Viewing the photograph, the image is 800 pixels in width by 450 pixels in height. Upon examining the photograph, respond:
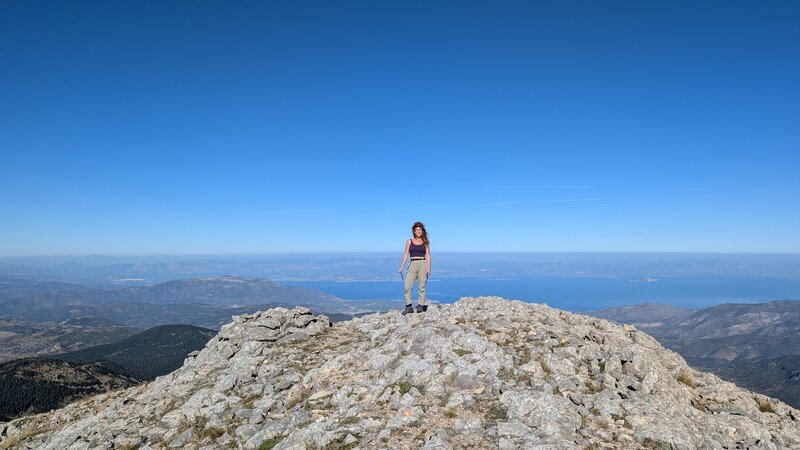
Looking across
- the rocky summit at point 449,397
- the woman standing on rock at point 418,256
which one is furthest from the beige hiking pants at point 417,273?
the rocky summit at point 449,397

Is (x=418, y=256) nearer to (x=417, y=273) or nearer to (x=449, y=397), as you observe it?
(x=417, y=273)

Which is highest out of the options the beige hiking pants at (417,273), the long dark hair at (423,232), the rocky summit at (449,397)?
the long dark hair at (423,232)

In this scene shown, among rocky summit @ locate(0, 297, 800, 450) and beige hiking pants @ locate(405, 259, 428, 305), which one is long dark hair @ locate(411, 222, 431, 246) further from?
rocky summit @ locate(0, 297, 800, 450)

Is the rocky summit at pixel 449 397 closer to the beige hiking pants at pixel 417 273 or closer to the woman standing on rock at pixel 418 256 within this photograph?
the beige hiking pants at pixel 417 273

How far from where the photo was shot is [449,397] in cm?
1451

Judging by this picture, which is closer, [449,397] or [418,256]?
[449,397]

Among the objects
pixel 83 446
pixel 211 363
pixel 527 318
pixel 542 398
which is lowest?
pixel 83 446

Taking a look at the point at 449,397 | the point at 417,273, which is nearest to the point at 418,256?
the point at 417,273

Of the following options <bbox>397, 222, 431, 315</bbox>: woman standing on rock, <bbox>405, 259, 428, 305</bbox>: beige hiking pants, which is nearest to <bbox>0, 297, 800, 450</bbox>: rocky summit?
Result: <bbox>405, 259, 428, 305</bbox>: beige hiking pants

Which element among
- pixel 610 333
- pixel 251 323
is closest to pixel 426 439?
pixel 610 333

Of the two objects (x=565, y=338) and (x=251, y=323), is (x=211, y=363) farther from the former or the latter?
(x=565, y=338)

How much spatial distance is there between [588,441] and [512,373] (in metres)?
4.20

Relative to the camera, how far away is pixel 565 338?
1842 centimetres

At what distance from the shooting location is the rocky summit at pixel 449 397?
498 inches
